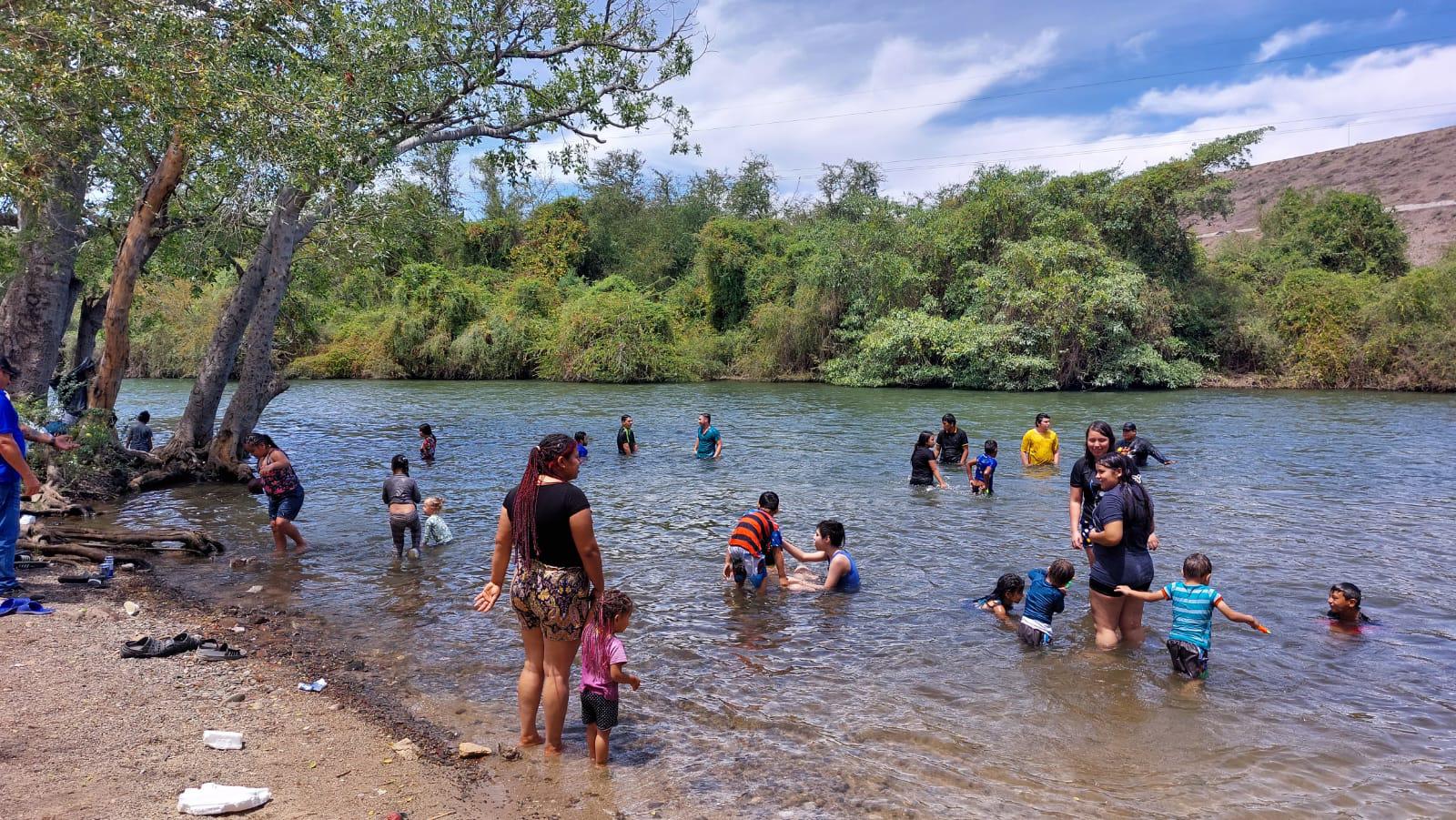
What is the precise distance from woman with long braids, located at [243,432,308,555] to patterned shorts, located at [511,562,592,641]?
626 centimetres

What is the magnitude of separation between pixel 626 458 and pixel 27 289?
34.3ft

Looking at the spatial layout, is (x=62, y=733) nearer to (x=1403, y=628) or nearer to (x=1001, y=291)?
(x=1403, y=628)

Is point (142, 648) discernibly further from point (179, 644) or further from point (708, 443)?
point (708, 443)

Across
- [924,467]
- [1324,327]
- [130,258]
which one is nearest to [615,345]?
[924,467]

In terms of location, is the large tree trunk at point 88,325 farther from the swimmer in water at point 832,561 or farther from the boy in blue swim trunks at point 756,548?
the swimmer in water at point 832,561

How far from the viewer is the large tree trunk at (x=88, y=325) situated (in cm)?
1641

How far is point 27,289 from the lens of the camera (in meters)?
12.9

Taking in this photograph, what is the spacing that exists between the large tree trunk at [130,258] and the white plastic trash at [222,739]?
1040 cm

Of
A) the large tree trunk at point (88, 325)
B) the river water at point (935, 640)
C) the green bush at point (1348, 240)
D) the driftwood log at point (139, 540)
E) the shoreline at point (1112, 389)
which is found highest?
the green bush at point (1348, 240)

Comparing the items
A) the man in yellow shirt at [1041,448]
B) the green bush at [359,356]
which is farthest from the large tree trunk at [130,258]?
the green bush at [359,356]

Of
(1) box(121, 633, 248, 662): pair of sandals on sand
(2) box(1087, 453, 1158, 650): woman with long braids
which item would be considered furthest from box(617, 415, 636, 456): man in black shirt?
(2) box(1087, 453, 1158, 650): woman with long braids

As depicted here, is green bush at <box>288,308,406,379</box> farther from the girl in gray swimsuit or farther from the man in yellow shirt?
the girl in gray swimsuit

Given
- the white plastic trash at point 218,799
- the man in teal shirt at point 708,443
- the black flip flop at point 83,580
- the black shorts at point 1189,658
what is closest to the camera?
the white plastic trash at point 218,799

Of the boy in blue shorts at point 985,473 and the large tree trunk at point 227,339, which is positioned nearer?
the boy in blue shorts at point 985,473
